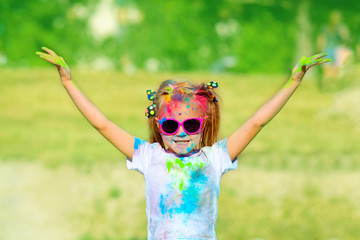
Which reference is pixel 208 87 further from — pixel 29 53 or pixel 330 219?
pixel 29 53

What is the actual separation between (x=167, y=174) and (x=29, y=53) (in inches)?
1262

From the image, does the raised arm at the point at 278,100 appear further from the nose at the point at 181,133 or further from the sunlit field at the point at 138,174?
the sunlit field at the point at 138,174

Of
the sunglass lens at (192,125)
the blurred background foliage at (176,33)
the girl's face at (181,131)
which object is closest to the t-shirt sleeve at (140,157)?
the girl's face at (181,131)

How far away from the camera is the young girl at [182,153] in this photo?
10.4ft

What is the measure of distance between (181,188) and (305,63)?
839mm

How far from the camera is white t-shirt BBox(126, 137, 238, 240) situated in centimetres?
318

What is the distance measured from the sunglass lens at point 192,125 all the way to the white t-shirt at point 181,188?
154 mm

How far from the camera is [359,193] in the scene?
10359 mm

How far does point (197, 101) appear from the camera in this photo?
339 centimetres

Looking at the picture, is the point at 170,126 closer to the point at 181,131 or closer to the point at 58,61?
the point at 181,131

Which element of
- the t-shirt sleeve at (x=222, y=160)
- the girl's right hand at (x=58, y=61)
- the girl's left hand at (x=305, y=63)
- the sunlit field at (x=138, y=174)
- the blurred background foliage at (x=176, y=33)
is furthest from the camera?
the blurred background foliage at (x=176, y=33)

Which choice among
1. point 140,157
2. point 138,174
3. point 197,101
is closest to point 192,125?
point 197,101

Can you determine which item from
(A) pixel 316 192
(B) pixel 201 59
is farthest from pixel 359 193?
(B) pixel 201 59

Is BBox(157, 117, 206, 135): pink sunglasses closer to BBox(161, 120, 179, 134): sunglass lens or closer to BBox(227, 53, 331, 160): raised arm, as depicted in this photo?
BBox(161, 120, 179, 134): sunglass lens
